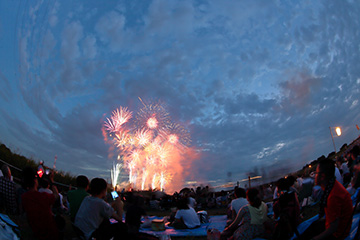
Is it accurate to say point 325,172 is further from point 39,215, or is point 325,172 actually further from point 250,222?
point 39,215

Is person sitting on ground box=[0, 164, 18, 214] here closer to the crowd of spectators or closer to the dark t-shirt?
the crowd of spectators

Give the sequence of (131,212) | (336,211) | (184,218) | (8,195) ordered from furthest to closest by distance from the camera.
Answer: (184,218), (8,195), (131,212), (336,211)

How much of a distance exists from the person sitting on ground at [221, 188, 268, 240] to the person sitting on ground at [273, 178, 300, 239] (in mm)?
410

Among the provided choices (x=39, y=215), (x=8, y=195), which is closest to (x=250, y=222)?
(x=39, y=215)

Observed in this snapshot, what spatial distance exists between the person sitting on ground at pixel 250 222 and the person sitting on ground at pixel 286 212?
16.2 inches

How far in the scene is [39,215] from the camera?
452 centimetres

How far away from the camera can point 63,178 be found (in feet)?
66.0

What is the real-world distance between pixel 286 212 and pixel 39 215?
Answer: 5.27 m

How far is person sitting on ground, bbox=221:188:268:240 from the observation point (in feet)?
17.0

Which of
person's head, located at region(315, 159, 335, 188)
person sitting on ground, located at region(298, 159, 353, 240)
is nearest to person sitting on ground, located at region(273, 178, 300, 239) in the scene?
person sitting on ground, located at region(298, 159, 353, 240)

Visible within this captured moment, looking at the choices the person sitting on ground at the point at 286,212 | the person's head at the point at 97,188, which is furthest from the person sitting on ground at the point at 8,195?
the person sitting on ground at the point at 286,212

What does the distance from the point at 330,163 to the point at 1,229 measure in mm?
6167

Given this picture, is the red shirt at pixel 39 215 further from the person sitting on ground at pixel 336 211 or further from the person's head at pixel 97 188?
the person sitting on ground at pixel 336 211

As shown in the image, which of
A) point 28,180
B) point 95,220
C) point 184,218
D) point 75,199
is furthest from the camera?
point 184,218
